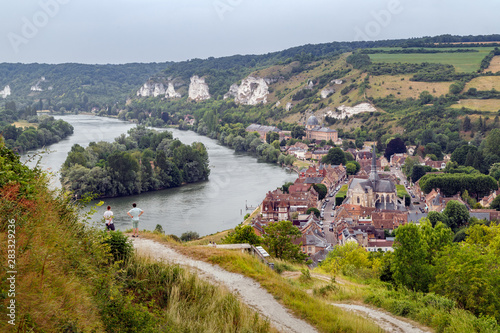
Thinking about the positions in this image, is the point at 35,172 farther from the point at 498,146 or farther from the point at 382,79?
the point at 382,79

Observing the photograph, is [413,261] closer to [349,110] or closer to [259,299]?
[259,299]

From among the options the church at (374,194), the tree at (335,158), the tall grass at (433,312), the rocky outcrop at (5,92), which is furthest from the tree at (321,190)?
the rocky outcrop at (5,92)

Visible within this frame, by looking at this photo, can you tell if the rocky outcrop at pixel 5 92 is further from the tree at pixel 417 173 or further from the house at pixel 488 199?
the house at pixel 488 199

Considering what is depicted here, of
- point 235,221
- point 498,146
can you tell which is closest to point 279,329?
point 235,221

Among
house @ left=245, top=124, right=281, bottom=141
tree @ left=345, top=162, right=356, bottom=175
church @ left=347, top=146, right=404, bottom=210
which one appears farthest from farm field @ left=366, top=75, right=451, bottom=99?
church @ left=347, top=146, right=404, bottom=210

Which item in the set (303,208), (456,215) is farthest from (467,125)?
(303,208)

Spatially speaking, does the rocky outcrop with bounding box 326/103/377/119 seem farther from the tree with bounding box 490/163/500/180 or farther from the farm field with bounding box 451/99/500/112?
the tree with bounding box 490/163/500/180
